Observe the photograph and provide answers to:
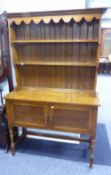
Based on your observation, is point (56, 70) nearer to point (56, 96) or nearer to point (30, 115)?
point (56, 96)

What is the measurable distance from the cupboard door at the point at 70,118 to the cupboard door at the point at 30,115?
0.36 feet

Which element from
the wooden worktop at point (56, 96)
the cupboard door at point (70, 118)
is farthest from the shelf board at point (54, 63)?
the cupboard door at point (70, 118)

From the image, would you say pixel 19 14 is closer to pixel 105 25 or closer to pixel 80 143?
pixel 105 25

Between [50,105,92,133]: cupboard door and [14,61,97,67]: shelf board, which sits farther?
[14,61,97,67]: shelf board

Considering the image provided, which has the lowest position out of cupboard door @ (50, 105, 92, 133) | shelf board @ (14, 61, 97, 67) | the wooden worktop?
cupboard door @ (50, 105, 92, 133)

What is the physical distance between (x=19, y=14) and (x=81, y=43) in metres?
0.81

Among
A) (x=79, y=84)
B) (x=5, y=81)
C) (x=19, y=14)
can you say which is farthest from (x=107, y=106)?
(x=19, y=14)

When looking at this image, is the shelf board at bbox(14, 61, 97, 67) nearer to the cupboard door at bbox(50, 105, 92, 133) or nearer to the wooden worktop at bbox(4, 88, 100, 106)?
the wooden worktop at bbox(4, 88, 100, 106)

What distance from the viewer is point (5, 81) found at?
2.38 metres

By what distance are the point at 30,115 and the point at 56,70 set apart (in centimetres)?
68

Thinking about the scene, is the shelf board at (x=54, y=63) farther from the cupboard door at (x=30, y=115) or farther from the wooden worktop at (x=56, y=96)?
the cupboard door at (x=30, y=115)

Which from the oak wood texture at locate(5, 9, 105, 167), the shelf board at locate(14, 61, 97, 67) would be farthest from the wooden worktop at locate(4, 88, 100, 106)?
the shelf board at locate(14, 61, 97, 67)

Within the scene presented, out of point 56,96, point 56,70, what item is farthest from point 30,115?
point 56,70

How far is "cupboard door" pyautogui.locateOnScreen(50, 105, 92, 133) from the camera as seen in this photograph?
1850 mm
